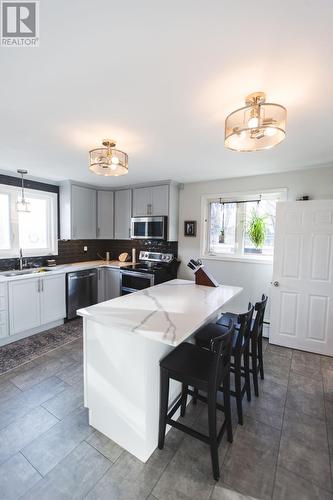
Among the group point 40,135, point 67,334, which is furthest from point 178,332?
point 67,334

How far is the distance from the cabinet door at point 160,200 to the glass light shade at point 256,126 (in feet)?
8.15

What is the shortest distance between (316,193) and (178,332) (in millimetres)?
2936

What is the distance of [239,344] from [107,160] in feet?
6.55

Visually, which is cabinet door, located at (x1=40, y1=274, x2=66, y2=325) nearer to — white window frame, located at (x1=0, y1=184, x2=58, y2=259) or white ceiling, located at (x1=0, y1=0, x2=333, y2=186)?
white window frame, located at (x1=0, y1=184, x2=58, y2=259)

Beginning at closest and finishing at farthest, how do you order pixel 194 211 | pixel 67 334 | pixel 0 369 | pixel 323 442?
1. pixel 323 442
2. pixel 0 369
3. pixel 67 334
4. pixel 194 211

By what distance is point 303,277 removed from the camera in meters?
3.08

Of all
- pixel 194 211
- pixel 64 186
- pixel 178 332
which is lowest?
pixel 178 332

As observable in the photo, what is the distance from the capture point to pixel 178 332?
4.80ft

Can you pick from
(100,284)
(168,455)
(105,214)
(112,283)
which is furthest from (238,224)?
(168,455)

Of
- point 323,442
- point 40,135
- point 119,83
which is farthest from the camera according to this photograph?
point 40,135

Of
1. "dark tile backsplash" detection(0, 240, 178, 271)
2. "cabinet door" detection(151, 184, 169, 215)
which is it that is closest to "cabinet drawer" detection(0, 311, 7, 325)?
"dark tile backsplash" detection(0, 240, 178, 271)

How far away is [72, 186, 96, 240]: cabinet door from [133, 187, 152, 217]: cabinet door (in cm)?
86

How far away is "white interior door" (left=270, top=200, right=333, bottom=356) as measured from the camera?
2.95 meters

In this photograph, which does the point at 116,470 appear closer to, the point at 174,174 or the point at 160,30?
the point at 160,30
